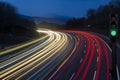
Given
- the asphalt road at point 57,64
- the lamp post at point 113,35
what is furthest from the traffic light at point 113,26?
the asphalt road at point 57,64

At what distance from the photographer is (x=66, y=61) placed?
56.3 m

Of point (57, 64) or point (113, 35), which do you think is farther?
point (57, 64)

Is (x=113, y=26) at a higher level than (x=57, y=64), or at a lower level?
higher

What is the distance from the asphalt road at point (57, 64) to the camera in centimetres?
4326

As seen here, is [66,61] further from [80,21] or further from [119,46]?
[80,21]

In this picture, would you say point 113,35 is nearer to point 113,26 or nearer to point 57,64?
point 113,26

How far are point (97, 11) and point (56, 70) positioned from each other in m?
134

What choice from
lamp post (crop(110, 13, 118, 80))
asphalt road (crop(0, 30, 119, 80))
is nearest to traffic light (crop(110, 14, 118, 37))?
lamp post (crop(110, 13, 118, 80))

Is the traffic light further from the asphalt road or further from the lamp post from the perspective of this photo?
the asphalt road

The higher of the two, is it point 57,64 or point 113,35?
point 113,35

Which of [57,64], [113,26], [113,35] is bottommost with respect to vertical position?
[57,64]

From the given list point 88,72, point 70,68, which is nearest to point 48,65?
point 70,68

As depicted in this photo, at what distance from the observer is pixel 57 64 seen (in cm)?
5319

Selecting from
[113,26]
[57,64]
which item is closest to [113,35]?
[113,26]
